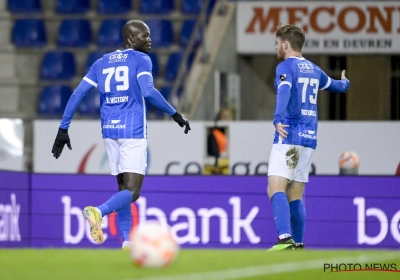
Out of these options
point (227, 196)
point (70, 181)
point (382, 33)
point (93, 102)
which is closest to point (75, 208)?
point (70, 181)

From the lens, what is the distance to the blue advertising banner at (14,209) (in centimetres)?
1023

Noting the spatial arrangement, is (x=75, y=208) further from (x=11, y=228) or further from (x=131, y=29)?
(x=131, y=29)

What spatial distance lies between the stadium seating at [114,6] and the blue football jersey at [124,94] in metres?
8.24

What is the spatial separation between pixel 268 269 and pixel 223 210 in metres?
4.91

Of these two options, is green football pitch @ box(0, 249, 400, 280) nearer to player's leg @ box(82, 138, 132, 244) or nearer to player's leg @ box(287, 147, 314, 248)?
player's leg @ box(82, 138, 132, 244)

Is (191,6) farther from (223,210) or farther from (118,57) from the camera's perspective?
(118,57)

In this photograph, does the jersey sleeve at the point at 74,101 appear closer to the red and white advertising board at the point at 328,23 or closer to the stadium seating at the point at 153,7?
the red and white advertising board at the point at 328,23

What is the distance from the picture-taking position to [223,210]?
10164 millimetres

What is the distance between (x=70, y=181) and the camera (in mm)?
10484

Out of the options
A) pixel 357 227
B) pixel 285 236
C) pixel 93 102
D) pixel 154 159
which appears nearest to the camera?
pixel 285 236

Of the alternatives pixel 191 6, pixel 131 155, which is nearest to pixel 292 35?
pixel 131 155

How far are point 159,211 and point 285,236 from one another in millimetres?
3005

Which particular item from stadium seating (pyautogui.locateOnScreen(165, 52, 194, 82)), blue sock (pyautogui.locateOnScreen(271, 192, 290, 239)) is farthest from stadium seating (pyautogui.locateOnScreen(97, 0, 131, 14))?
blue sock (pyautogui.locateOnScreen(271, 192, 290, 239))

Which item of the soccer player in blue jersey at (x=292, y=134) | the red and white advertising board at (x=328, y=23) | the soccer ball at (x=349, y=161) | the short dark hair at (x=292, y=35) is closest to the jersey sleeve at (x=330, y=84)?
the soccer player in blue jersey at (x=292, y=134)
